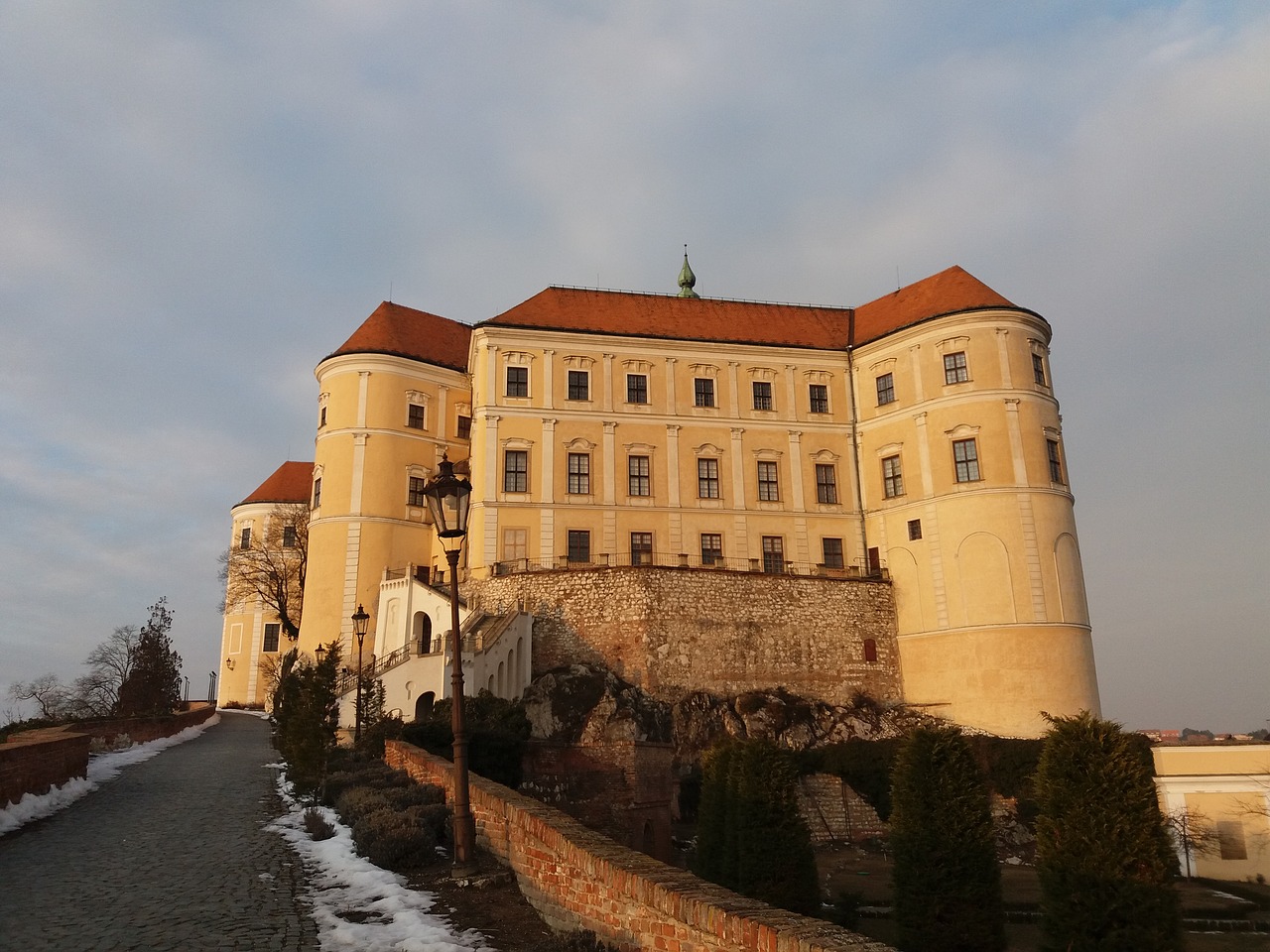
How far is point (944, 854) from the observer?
16.1 meters

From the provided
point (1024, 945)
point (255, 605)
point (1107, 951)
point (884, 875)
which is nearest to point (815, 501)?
point (884, 875)

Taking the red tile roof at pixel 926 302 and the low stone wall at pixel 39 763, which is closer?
the low stone wall at pixel 39 763

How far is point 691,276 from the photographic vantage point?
60938mm

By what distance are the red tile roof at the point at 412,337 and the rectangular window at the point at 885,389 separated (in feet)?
65.0

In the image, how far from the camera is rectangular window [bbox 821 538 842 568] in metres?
39.9

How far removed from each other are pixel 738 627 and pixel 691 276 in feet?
105

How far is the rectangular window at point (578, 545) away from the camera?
3766cm

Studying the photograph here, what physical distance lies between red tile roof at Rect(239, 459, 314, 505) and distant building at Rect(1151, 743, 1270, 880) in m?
49.4

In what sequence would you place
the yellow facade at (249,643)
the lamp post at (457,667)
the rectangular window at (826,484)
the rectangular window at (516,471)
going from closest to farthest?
the lamp post at (457,667) → the rectangular window at (516,471) → the rectangular window at (826,484) → the yellow facade at (249,643)

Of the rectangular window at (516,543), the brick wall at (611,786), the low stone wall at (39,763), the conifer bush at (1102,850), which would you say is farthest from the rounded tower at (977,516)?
the low stone wall at (39,763)

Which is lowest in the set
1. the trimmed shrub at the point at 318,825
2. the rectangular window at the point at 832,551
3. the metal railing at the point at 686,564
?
the trimmed shrub at the point at 318,825

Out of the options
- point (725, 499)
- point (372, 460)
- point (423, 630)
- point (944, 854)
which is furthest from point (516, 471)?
point (944, 854)

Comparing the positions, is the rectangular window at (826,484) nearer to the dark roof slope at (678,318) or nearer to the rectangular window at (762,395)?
the rectangular window at (762,395)

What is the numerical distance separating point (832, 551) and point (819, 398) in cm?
739
